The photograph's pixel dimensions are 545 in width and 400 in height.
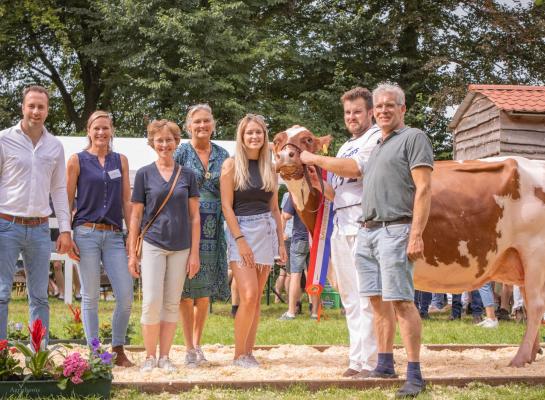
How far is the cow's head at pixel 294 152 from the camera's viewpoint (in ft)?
21.5

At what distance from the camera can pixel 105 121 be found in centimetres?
717

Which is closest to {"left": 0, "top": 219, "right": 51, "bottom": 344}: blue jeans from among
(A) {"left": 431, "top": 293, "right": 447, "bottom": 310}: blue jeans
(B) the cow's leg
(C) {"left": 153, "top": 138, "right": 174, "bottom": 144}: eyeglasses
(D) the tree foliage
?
(C) {"left": 153, "top": 138, "right": 174, "bottom": 144}: eyeglasses

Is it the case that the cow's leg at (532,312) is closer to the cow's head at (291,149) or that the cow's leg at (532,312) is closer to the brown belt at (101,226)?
the cow's head at (291,149)

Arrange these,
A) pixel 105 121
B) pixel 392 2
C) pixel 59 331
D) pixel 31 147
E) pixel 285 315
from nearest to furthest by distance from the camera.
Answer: pixel 31 147, pixel 105 121, pixel 59 331, pixel 285 315, pixel 392 2

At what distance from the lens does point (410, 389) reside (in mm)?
5777

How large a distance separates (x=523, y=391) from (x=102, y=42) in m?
21.1

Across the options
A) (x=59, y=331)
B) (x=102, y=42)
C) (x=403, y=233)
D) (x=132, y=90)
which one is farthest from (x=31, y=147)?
(x=102, y=42)

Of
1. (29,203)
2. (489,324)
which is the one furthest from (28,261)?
(489,324)

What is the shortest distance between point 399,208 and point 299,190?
47.4 inches

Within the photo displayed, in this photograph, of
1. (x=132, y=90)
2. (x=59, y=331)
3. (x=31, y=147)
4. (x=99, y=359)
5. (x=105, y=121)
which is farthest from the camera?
(x=132, y=90)

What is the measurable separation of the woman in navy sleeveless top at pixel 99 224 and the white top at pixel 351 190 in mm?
1841

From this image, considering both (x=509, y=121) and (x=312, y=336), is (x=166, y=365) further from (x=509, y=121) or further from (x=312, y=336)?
(x=509, y=121)

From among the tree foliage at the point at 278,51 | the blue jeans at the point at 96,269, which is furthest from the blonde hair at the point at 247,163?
the tree foliage at the point at 278,51

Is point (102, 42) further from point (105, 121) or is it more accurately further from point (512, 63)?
point (105, 121)
